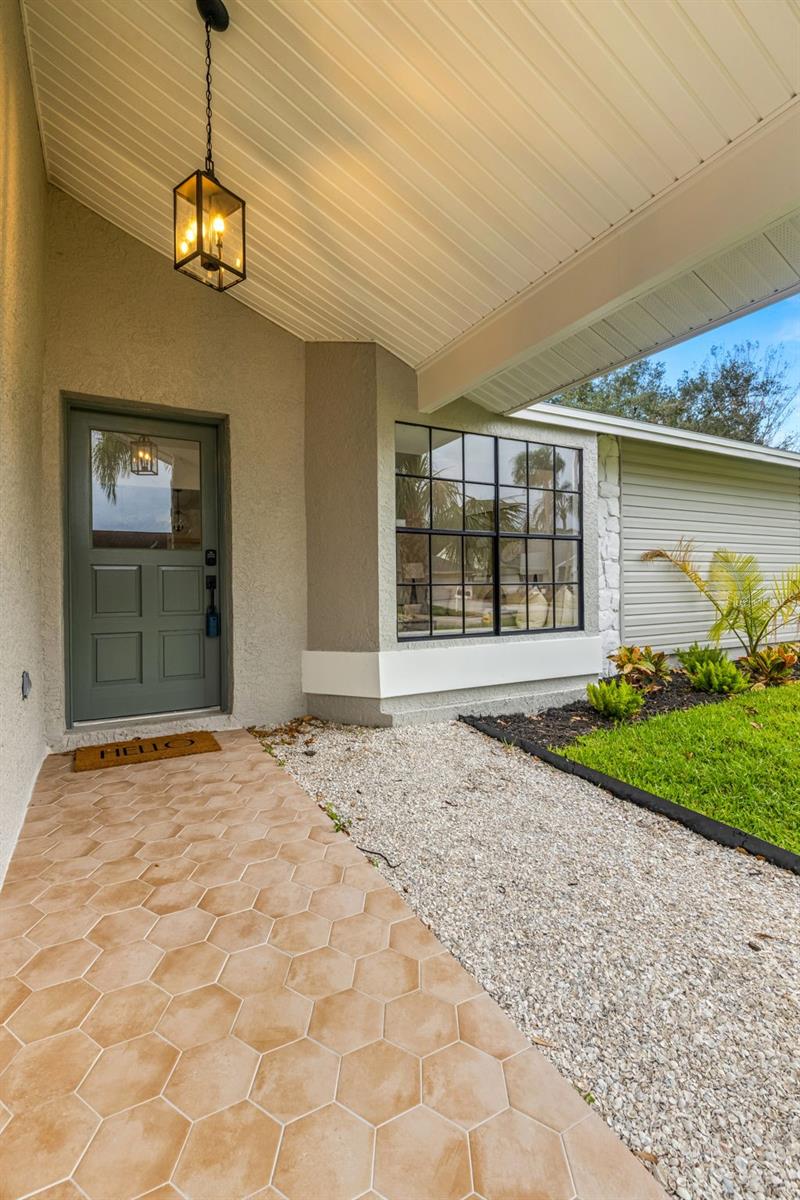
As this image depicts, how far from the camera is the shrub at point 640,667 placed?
5.61 meters

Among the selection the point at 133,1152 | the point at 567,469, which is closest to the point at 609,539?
the point at 567,469

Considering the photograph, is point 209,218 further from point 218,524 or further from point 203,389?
point 218,524

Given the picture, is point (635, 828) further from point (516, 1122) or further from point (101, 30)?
point (101, 30)

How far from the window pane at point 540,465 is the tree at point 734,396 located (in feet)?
18.2

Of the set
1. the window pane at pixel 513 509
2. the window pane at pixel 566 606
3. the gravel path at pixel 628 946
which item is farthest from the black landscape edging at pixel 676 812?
the window pane at pixel 513 509

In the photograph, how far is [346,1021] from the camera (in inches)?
55.2

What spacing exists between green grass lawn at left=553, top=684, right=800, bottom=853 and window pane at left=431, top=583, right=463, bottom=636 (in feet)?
4.26

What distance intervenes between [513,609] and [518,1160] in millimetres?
3982

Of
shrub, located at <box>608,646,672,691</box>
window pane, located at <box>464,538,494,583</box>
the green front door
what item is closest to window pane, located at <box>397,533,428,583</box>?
window pane, located at <box>464,538,494,583</box>

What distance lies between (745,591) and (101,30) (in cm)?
709

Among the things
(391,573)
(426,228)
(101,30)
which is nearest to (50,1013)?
(391,573)

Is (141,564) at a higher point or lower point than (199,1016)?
higher

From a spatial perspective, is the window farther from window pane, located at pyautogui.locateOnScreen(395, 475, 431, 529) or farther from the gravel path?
the gravel path

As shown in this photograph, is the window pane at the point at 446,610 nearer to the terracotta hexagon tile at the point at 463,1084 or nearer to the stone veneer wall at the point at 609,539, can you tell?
the stone veneer wall at the point at 609,539
